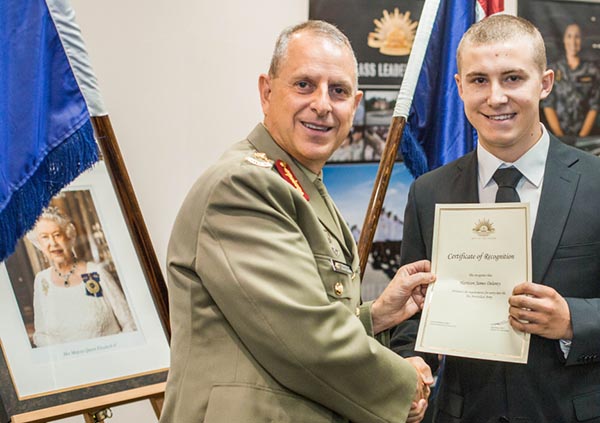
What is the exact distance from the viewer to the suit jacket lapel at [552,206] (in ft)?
5.42

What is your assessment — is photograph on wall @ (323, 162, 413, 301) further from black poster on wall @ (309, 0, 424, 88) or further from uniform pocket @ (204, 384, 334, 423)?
uniform pocket @ (204, 384, 334, 423)

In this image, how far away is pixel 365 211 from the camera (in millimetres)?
3201

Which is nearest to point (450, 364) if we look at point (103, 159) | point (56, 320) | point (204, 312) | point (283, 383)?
point (283, 383)

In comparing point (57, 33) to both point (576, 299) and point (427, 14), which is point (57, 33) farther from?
point (576, 299)

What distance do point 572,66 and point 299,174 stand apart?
263 centimetres

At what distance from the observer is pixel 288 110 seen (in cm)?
156

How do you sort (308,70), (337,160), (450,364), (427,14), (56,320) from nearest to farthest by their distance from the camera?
1. (308,70)
2. (450,364)
3. (56,320)
4. (427,14)
5. (337,160)

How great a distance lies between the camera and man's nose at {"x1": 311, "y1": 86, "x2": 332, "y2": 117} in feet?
5.06

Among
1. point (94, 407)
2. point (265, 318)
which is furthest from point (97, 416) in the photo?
point (265, 318)

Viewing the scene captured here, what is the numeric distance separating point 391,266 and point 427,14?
1163 millimetres

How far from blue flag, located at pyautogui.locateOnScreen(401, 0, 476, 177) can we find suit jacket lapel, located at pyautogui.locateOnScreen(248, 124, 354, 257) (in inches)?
51.6

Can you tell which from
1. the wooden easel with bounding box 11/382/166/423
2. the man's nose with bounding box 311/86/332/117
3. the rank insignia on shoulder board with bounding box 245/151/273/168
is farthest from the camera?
the wooden easel with bounding box 11/382/166/423

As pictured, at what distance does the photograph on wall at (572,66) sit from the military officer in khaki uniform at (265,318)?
2.48m

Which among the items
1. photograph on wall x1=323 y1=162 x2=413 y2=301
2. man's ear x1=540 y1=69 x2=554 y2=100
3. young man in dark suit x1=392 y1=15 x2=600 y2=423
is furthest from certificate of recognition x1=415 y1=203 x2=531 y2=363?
photograph on wall x1=323 y1=162 x2=413 y2=301
